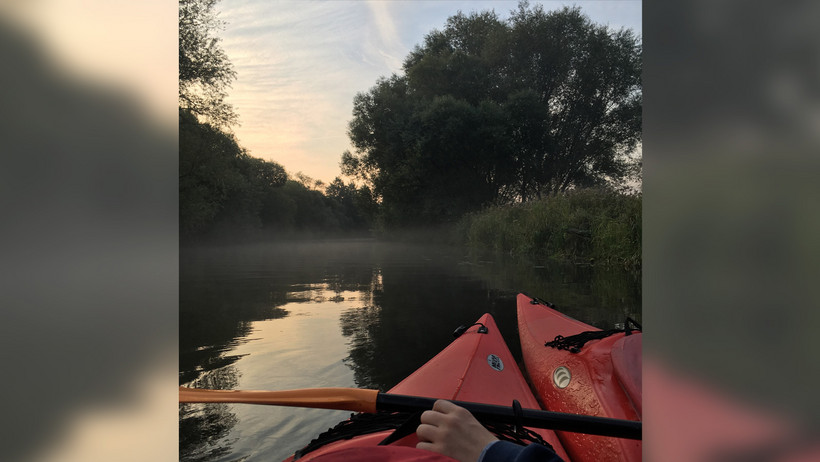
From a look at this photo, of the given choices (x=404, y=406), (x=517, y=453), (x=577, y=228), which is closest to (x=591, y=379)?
(x=404, y=406)

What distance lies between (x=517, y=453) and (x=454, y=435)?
0.73 ft

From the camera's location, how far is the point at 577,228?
9.48 metres

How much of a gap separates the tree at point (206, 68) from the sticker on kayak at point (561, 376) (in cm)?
1455

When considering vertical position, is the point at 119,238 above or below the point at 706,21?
below

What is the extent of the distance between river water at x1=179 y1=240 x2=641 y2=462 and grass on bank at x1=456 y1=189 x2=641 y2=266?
63 centimetres

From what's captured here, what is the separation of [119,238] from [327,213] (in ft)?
151

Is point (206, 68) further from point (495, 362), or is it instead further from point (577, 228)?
point (495, 362)

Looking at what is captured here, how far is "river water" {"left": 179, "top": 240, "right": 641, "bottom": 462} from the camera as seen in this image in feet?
6.79

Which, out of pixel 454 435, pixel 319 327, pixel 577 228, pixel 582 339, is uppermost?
pixel 577 228

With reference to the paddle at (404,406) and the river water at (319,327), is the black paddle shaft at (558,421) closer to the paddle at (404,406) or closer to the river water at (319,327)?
the paddle at (404,406)

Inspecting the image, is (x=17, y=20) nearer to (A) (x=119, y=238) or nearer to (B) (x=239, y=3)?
(A) (x=119, y=238)

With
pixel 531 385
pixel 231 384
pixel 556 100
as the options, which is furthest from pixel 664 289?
pixel 556 100

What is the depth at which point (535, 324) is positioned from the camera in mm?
3047

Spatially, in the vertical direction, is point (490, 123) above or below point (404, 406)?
above
